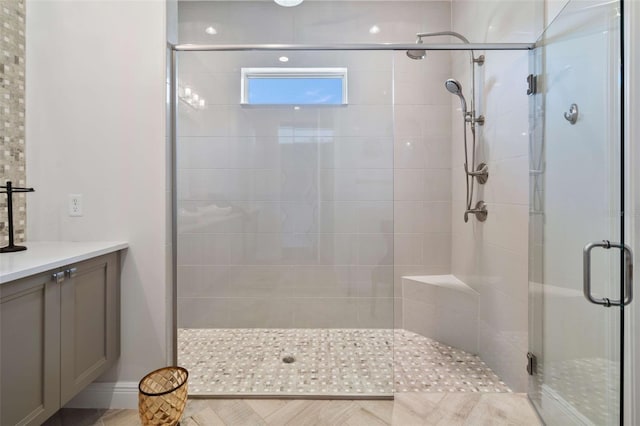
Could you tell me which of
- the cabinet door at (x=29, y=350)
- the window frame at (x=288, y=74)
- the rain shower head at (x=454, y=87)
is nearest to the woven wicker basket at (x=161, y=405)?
the cabinet door at (x=29, y=350)

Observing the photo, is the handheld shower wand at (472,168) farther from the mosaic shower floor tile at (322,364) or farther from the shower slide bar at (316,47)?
the mosaic shower floor tile at (322,364)

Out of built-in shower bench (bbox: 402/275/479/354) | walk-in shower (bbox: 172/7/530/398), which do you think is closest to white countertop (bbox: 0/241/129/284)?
walk-in shower (bbox: 172/7/530/398)

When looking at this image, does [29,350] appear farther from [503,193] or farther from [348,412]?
[503,193]

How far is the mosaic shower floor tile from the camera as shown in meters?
1.66

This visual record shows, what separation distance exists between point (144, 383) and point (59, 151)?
49.0 inches

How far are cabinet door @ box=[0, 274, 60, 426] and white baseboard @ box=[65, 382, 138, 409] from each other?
1.33ft

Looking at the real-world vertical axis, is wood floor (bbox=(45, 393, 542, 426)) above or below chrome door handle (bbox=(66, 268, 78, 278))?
below

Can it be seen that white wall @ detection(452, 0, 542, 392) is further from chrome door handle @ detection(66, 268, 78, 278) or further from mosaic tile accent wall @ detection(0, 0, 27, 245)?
mosaic tile accent wall @ detection(0, 0, 27, 245)

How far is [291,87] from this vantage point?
2.12 m

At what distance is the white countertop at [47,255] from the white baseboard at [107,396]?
2.39ft

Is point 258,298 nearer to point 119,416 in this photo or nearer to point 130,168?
point 119,416

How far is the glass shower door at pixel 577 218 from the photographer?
1.03 metres

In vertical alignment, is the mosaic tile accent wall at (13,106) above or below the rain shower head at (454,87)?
below

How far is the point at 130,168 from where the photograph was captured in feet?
5.08
